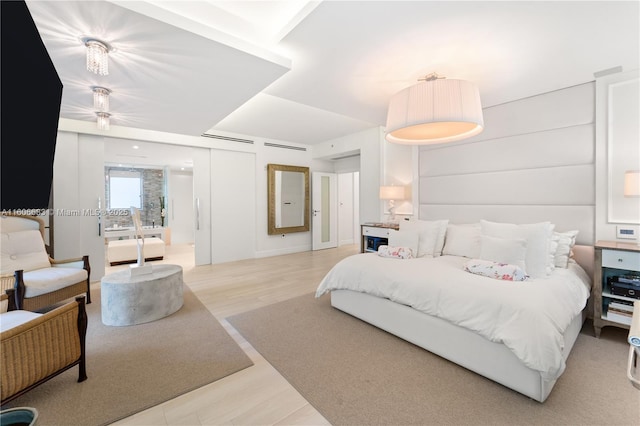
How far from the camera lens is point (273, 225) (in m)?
5.88

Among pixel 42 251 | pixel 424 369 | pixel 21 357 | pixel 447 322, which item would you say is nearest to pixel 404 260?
pixel 447 322

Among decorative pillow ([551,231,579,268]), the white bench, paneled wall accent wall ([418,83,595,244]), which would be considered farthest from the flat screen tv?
the white bench

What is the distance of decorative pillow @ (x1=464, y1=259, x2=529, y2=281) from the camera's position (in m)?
2.02

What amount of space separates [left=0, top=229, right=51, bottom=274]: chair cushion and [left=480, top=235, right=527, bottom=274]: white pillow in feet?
15.8

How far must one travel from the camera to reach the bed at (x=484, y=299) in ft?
4.91

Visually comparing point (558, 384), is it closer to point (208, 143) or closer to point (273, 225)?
point (273, 225)

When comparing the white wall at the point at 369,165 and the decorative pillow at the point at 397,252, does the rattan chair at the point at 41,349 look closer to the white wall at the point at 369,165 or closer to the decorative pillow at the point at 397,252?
the decorative pillow at the point at 397,252

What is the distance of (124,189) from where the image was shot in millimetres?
7742

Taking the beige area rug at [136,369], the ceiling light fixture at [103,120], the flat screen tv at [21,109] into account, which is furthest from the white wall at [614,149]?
the ceiling light fixture at [103,120]

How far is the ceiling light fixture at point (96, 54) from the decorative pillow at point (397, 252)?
2.95m

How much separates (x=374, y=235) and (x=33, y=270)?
4.41 metres

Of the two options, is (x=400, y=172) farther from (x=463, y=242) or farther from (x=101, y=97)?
(x=101, y=97)

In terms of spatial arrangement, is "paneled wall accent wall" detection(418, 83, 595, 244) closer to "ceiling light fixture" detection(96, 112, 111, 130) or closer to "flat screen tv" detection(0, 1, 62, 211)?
"flat screen tv" detection(0, 1, 62, 211)

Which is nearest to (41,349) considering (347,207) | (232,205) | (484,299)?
(484,299)
